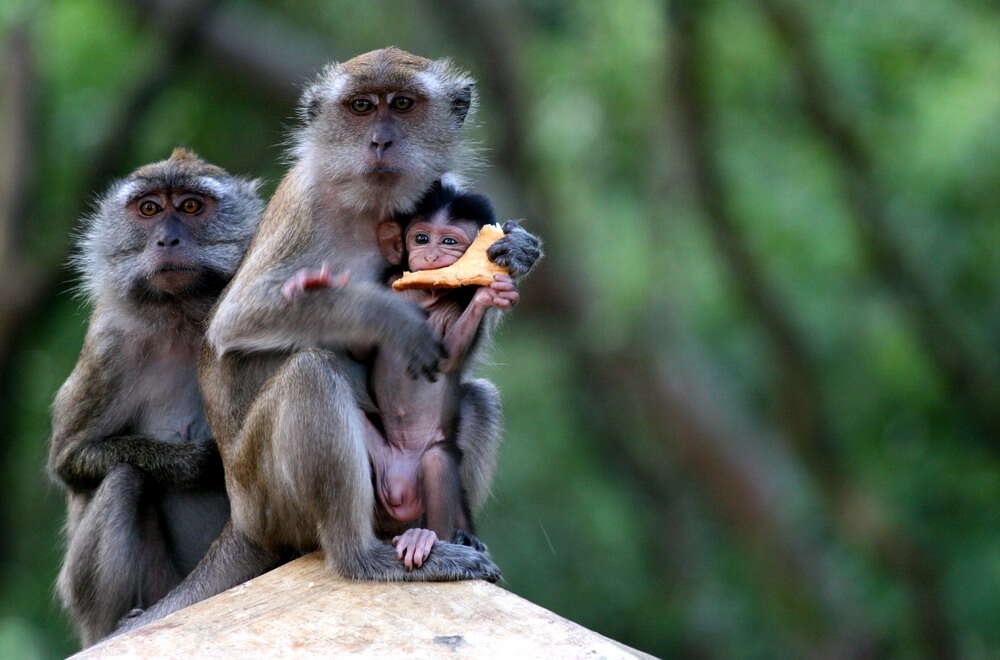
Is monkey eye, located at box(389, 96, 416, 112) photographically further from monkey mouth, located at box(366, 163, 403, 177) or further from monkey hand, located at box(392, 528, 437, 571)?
monkey hand, located at box(392, 528, 437, 571)

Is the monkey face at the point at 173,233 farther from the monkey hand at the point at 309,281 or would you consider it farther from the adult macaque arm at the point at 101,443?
the monkey hand at the point at 309,281

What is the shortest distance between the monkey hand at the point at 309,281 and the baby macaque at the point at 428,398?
25mm

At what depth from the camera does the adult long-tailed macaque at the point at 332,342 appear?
18.7 feet

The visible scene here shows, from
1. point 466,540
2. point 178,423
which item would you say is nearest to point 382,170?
point 466,540

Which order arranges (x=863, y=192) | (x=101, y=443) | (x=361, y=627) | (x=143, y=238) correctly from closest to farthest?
(x=361, y=627), (x=101, y=443), (x=143, y=238), (x=863, y=192)

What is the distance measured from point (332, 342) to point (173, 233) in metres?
1.23

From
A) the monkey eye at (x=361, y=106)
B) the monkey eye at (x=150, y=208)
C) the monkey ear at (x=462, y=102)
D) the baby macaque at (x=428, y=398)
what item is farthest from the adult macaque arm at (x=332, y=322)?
the monkey eye at (x=150, y=208)

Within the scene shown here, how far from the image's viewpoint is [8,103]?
519 inches

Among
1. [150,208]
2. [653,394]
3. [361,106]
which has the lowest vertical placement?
[653,394]

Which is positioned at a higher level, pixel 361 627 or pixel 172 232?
pixel 172 232

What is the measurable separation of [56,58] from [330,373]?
10.00 m

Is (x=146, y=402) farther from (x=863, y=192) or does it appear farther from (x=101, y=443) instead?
(x=863, y=192)

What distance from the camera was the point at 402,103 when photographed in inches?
249

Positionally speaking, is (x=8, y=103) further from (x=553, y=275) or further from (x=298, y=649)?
(x=298, y=649)
